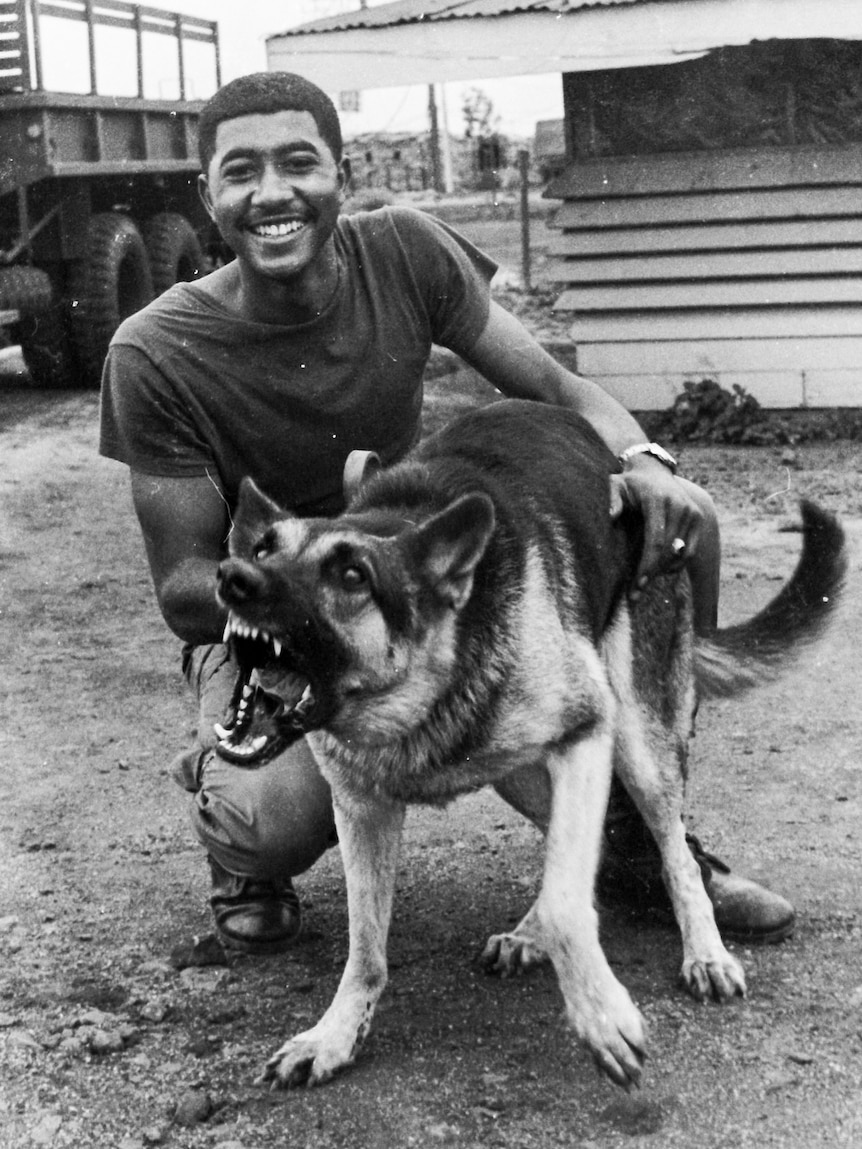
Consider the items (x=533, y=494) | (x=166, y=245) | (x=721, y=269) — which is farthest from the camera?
(x=166, y=245)

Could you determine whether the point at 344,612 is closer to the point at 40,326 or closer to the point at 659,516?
the point at 659,516

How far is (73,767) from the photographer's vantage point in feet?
16.0

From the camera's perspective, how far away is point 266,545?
8.80 ft

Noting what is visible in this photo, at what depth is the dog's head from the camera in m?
2.55

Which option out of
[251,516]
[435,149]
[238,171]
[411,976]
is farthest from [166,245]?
[435,149]

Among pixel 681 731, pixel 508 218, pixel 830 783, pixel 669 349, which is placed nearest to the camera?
pixel 681 731

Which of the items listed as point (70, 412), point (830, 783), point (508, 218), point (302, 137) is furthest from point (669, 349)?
point (508, 218)

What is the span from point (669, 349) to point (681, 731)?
6.70m

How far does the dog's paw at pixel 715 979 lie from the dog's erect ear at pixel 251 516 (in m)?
1.36

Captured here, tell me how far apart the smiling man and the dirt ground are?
0.74 feet

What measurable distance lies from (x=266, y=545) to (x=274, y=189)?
3.76ft

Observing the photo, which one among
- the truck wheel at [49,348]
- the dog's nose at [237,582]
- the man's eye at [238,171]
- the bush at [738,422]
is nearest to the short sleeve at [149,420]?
the man's eye at [238,171]

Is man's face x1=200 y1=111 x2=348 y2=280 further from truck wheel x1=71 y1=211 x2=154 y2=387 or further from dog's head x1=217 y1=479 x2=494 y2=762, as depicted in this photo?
truck wheel x1=71 y1=211 x2=154 y2=387

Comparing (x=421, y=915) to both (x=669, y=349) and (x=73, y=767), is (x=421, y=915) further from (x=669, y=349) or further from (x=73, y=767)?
(x=669, y=349)
